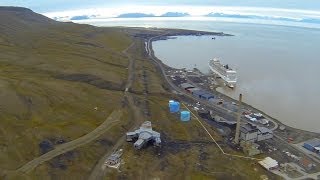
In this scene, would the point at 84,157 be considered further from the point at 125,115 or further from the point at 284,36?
the point at 284,36

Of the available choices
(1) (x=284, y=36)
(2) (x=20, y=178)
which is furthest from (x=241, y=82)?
(1) (x=284, y=36)

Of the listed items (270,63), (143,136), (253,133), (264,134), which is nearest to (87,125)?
(143,136)

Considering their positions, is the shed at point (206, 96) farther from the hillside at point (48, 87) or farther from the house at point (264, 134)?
the house at point (264, 134)

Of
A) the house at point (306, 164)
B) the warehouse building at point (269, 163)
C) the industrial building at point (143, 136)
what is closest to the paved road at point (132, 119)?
the industrial building at point (143, 136)

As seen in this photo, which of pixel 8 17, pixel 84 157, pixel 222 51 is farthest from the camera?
pixel 222 51

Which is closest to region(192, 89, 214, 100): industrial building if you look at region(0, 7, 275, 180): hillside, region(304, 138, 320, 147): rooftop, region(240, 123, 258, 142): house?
region(0, 7, 275, 180): hillside

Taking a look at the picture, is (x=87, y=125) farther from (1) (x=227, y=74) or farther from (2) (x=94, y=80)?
(1) (x=227, y=74)

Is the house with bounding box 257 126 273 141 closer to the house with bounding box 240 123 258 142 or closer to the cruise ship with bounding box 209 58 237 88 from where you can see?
the house with bounding box 240 123 258 142
